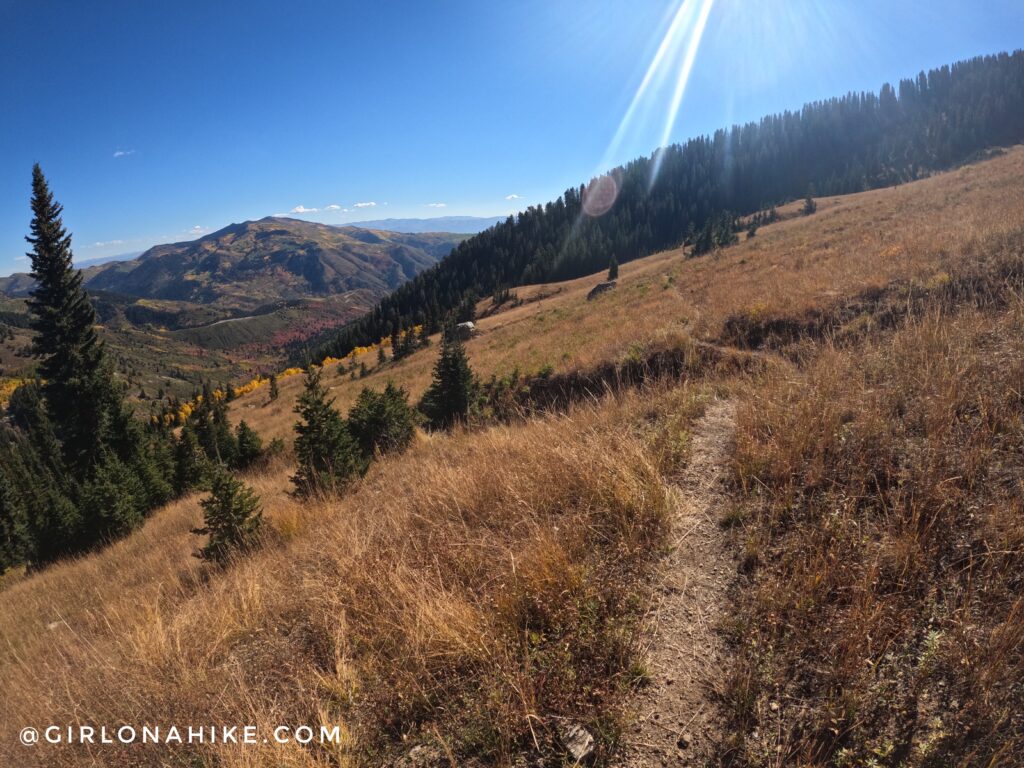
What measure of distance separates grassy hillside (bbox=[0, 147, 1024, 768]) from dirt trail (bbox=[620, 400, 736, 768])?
0.02 metres

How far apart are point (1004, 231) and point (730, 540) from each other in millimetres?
12892

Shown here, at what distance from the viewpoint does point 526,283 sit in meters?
123

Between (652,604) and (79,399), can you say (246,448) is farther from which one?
(652,604)

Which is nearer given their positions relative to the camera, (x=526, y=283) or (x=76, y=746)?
(x=76, y=746)

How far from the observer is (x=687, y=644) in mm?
2586

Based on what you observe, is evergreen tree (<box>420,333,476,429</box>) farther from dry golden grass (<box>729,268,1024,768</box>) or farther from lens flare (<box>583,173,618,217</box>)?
lens flare (<box>583,173,618,217</box>)

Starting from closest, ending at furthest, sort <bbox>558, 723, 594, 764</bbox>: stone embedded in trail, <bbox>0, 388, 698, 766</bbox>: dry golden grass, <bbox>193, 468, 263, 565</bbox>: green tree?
1. <bbox>558, 723, 594, 764</bbox>: stone embedded in trail
2. <bbox>0, 388, 698, 766</bbox>: dry golden grass
3. <bbox>193, 468, 263, 565</bbox>: green tree

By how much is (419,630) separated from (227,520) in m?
5.97

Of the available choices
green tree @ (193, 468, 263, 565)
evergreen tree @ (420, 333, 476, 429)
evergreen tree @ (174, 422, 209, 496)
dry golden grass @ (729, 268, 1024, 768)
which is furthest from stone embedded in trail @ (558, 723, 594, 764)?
evergreen tree @ (174, 422, 209, 496)

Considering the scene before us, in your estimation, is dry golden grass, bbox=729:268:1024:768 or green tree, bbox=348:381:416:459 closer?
dry golden grass, bbox=729:268:1024:768

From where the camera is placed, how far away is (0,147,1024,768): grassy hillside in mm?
2117

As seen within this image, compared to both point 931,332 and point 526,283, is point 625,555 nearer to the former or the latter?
point 931,332

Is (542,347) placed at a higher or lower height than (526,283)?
lower

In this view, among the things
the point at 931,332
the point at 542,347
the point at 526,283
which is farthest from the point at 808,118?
the point at 931,332
